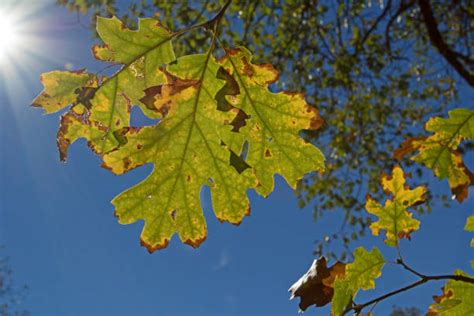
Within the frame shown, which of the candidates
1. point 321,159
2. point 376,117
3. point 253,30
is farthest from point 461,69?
point 321,159

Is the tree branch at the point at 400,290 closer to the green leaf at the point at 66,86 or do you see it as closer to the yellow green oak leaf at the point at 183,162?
the yellow green oak leaf at the point at 183,162

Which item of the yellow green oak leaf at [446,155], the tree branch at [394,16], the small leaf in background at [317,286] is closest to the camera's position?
the small leaf in background at [317,286]

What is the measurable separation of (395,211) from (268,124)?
0.42 metres

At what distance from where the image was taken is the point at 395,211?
58.0 inches

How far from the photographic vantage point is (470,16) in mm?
7398

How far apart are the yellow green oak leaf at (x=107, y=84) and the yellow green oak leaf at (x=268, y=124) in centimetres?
18

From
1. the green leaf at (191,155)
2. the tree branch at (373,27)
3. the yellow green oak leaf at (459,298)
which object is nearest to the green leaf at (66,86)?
the green leaf at (191,155)

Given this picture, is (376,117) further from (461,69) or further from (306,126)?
(306,126)

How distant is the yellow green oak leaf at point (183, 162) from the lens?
136 cm

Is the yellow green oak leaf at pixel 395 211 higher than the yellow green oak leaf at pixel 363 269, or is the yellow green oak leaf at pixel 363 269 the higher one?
the yellow green oak leaf at pixel 395 211

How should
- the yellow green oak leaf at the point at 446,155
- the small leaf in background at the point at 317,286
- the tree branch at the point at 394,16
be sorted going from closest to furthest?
the small leaf in background at the point at 317,286
the yellow green oak leaf at the point at 446,155
the tree branch at the point at 394,16

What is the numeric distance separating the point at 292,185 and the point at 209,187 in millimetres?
226

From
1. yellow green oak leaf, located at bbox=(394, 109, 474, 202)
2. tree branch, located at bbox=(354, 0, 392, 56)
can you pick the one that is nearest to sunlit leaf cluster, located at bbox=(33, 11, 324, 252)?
yellow green oak leaf, located at bbox=(394, 109, 474, 202)

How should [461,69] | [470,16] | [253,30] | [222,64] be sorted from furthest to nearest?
[470,16] < [253,30] < [461,69] < [222,64]
